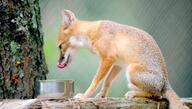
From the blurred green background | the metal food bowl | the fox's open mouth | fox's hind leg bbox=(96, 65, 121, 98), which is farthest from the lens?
the blurred green background

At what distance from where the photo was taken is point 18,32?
346 cm

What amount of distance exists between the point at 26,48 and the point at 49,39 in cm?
114

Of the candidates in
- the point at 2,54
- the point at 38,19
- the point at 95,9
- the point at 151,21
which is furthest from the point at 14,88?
the point at 151,21

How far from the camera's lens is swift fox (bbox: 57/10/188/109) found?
336 centimetres

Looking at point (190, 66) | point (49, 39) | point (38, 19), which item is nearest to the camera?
point (38, 19)

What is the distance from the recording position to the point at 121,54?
347 cm

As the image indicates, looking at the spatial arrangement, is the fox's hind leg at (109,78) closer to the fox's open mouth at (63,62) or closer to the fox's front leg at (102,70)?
the fox's front leg at (102,70)

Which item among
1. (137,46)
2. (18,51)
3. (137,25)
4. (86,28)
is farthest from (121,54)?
(137,25)

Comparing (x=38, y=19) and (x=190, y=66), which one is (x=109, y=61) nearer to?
(x=38, y=19)

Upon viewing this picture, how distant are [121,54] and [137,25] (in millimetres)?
1633

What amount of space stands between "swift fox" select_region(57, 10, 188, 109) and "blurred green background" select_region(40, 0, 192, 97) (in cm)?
79

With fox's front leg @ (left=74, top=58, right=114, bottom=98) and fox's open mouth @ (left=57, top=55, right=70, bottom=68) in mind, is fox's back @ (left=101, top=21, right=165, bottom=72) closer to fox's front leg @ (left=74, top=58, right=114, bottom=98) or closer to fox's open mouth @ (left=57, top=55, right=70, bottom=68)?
fox's front leg @ (left=74, top=58, right=114, bottom=98)

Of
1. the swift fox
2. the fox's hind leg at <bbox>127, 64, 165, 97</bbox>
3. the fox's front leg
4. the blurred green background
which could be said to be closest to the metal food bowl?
the swift fox

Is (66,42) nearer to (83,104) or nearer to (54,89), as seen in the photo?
(54,89)
